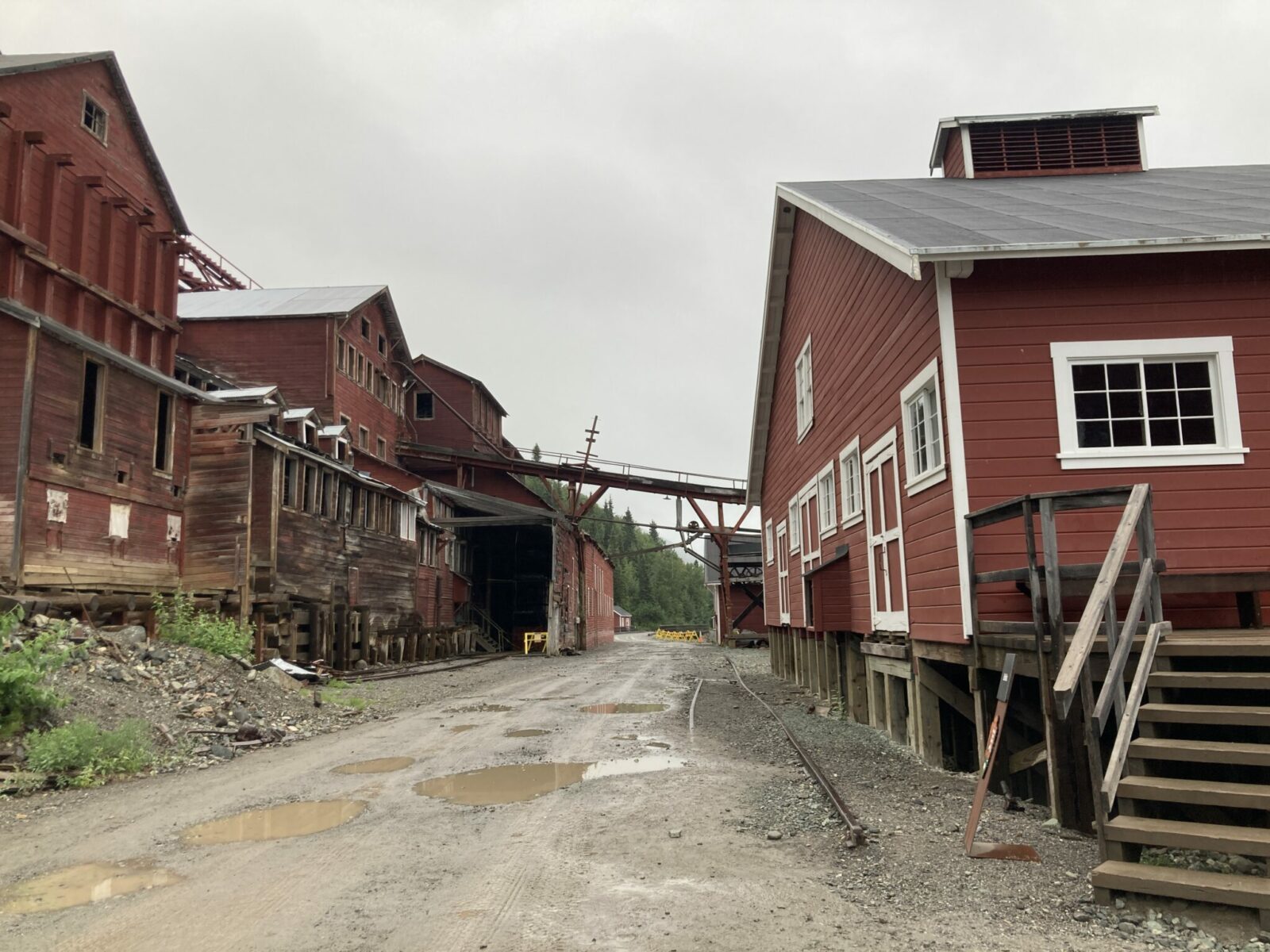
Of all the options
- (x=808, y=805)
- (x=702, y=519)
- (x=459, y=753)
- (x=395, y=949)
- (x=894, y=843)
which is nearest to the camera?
(x=395, y=949)

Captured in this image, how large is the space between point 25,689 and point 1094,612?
9.58 metres

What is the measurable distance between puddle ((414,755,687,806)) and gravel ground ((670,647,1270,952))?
1335 mm

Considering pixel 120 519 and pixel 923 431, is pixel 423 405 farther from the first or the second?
pixel 923 431

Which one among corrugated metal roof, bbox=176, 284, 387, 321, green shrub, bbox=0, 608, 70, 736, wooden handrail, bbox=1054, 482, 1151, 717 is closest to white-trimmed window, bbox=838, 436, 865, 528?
wooden handrail, bbox=1054, 482, 1151, 717

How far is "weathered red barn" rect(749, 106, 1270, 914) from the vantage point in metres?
5.83

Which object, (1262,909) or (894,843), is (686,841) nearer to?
(894,843)

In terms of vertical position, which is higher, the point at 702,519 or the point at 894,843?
the point at 702,519

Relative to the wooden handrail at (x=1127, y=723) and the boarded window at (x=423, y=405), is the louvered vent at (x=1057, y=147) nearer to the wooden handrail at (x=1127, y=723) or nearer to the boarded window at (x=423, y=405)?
the wooden handrail at (x=1127, y=723)

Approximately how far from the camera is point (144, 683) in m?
11.3

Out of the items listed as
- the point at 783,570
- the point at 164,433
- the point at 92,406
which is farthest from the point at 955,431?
the point at 164,433

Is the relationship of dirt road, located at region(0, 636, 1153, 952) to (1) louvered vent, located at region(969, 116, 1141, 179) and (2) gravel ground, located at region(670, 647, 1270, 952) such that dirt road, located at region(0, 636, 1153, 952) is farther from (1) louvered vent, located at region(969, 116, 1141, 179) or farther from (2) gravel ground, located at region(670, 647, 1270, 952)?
(1) louvered vent, located at region(969, 116, 1141, 179)

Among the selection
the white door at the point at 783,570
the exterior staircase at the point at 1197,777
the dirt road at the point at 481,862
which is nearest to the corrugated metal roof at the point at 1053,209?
the exterior staircase at the point at 1197,777

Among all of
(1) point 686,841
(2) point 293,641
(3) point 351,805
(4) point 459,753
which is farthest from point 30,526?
(1) point 686,841

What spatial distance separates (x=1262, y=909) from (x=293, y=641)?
19244 millimetres
